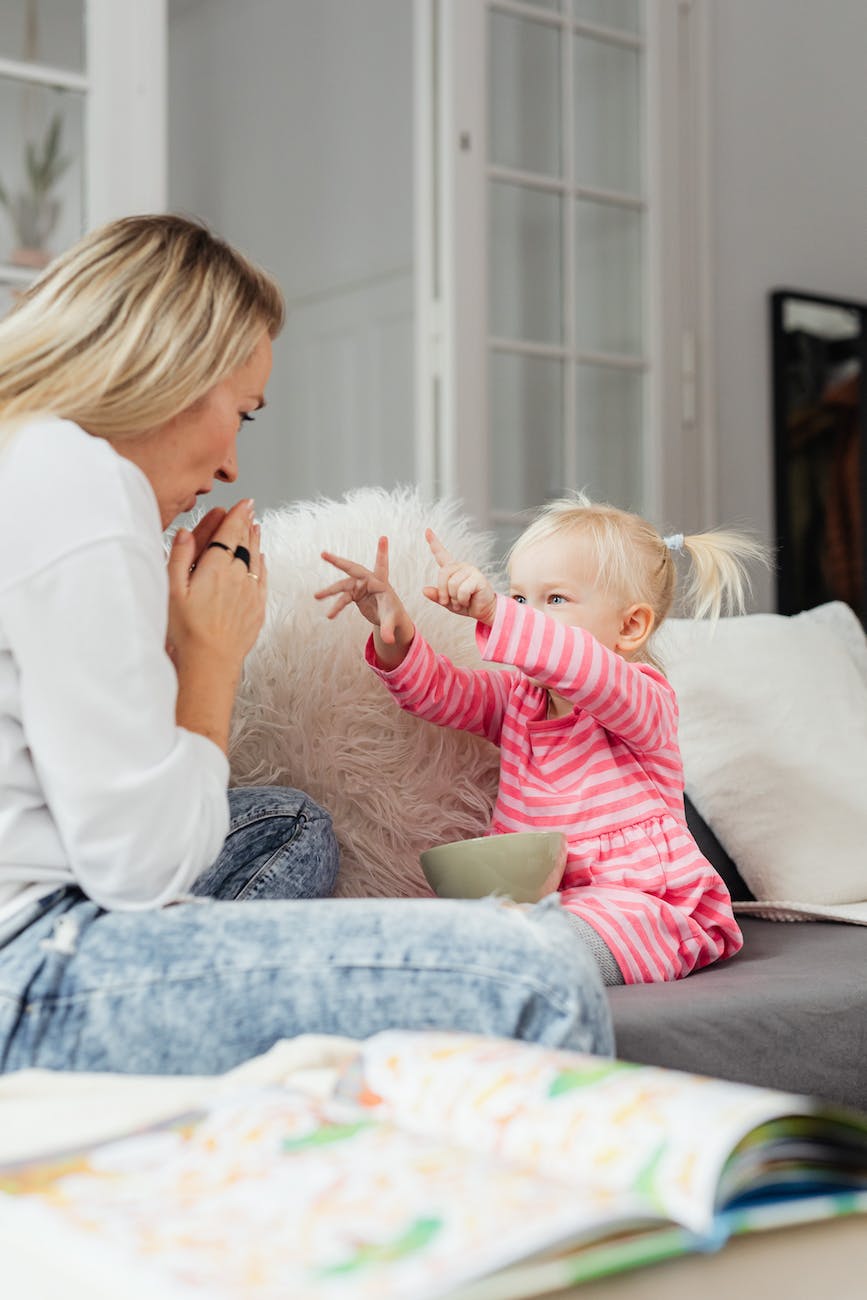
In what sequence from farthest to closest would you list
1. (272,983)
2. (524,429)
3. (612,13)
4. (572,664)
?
(612,13), (524,429), (572,664), (272,983)

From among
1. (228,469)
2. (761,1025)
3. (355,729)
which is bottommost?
(761,1025)

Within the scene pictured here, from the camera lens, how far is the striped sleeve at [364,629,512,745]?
1.62 m

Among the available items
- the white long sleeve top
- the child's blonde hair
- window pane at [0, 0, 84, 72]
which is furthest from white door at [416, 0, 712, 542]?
the white long sleeve top

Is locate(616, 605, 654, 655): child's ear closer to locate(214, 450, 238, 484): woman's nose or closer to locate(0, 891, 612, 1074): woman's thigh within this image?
locate(214, 450, 238, 484): woman's nose

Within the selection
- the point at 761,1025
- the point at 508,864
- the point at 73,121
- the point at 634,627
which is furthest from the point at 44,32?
the point at 761,1025

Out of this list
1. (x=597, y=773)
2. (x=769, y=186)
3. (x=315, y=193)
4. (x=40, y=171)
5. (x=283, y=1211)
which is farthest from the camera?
(x=315, y=193)

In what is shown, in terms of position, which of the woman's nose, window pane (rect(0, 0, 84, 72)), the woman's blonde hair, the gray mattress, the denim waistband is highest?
window pane (rect(0, 0, 84, 72))

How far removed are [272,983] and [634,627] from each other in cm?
78

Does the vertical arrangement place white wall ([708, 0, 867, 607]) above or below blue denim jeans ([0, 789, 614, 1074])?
above

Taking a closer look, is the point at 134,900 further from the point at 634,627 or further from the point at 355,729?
the point at 634,627

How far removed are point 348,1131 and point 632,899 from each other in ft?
2.57

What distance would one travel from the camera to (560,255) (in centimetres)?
389

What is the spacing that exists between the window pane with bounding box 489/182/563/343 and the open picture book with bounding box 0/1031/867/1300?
3.14 m

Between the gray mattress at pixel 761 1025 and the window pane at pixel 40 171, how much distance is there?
84.6 inches
